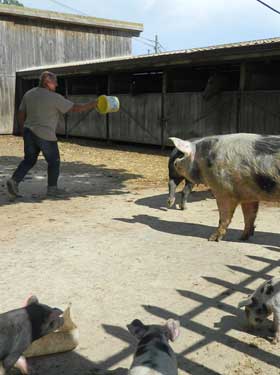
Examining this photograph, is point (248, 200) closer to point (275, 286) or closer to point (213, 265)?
point (213, 265)

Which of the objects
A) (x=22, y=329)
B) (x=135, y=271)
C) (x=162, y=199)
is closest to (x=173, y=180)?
(x=162, y=199)

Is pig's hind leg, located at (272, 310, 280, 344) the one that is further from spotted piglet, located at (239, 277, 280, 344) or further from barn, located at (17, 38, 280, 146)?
barn, located at (17, 38, 280, 146)

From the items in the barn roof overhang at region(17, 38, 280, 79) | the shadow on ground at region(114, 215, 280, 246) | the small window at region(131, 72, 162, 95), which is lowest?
the shadow on ground at region(114, 215, 280, 246)

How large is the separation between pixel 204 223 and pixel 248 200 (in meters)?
1.20

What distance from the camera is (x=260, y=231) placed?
6176mm

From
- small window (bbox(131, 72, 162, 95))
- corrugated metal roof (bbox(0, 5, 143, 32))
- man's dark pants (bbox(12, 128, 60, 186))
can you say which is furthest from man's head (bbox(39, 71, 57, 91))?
corrugated metal roof (bbox(0, 5, 143, 32))

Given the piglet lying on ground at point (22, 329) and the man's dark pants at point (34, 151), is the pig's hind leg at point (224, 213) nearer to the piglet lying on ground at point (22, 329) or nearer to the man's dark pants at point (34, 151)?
the piglet lying on ground at point (22, 329)

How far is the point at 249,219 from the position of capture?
5.77m

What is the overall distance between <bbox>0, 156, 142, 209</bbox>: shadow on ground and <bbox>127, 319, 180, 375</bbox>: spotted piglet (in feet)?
18.4

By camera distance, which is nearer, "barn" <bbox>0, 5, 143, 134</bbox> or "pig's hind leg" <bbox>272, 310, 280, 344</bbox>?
"pig's hind leg" <bbox>272, 310, 280, 344</bbox>

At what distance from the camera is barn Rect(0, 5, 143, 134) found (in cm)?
2306

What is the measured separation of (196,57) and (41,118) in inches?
261

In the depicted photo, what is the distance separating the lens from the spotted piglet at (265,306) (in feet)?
11.0

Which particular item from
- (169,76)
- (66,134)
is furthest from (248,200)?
(66,134)
